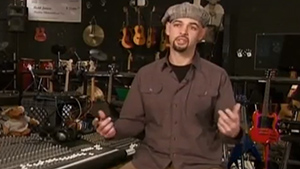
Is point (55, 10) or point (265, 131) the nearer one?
point (265, 131)

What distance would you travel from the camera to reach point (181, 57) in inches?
82.4

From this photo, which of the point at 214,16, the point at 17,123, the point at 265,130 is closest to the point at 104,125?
the point at 17,123

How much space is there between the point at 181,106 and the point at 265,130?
1.70 meters

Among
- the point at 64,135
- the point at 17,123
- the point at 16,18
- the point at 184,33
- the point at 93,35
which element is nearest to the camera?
the point at 184,33

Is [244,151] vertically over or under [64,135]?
under

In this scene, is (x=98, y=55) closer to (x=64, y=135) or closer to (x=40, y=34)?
(x=40, y=34)

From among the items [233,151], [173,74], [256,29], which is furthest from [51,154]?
[256,29]

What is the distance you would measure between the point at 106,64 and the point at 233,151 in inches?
143

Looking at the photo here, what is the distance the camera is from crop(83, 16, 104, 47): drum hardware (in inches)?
268

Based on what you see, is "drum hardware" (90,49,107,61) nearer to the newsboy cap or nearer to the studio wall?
the studio wall

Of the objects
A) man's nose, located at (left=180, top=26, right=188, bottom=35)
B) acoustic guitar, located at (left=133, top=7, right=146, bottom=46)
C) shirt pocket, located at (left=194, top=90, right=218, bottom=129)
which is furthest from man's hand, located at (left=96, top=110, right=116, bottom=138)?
acoustic guitar, located at (left=133, top=7, right=146, bottom=46)

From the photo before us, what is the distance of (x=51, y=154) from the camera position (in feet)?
6.68

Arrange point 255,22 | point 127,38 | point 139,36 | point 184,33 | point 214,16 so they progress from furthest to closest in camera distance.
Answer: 1. point 127,38
2. point 139,36
3. point 255,22
4. point 214,16
5. point 184,33

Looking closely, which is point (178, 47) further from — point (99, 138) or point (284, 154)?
point (284, 154)
